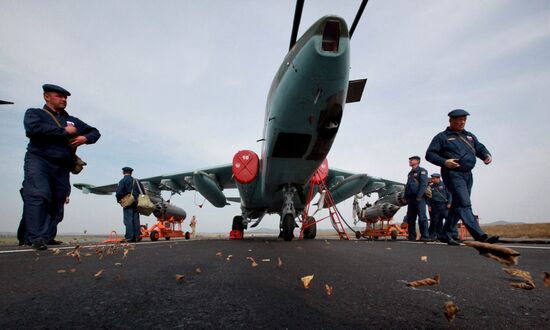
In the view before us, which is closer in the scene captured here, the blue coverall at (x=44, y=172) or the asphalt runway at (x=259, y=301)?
the asphalt runway at (x=259, y=301)

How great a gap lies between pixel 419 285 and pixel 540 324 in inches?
22.0

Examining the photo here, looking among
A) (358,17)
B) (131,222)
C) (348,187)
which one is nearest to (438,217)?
(348,187)

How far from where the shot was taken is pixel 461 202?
4855mm

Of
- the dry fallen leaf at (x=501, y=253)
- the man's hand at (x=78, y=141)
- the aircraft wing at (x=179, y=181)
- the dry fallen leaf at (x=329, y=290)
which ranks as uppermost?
the aircraft wing at (x=179, y=181)

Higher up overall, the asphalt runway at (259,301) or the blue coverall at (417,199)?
the blue coverall at (417,199)

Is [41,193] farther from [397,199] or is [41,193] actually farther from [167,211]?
[397,199]

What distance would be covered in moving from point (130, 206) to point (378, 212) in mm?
8393

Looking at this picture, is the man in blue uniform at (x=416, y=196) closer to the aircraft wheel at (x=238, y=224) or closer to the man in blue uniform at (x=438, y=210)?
the man in blue uniform at (x=438, y=210)

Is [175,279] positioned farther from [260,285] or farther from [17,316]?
[17,316]

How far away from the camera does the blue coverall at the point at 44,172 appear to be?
373 centimetres

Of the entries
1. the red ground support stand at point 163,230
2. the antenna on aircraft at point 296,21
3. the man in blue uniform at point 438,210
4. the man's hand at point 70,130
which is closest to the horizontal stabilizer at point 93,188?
the red ground support stand at point 163,230

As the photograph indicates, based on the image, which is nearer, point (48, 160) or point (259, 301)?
point (259, 301)

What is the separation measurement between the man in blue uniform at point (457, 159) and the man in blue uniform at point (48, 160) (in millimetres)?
5771

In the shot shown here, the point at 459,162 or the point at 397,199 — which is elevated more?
the point at 459,162
